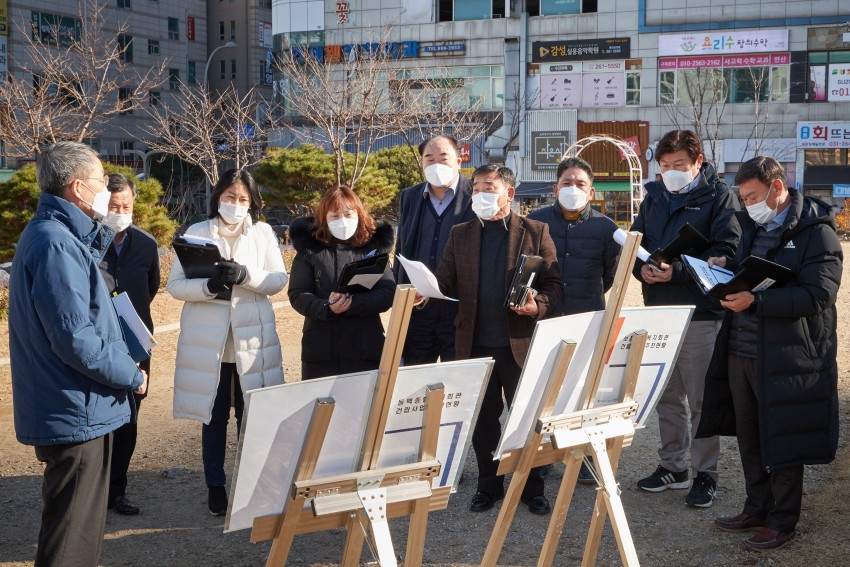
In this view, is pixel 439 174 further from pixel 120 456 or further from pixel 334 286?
pixel 120 456

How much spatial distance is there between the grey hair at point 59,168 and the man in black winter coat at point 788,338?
307 cm

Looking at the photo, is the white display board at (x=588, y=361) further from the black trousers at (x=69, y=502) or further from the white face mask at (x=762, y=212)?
the black trousers at (x=69, y=502)

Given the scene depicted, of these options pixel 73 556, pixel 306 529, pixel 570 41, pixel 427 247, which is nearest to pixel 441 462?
pixel 306 529

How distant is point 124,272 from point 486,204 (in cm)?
215

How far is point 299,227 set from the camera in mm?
5500

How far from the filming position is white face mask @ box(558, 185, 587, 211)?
19.5 ft

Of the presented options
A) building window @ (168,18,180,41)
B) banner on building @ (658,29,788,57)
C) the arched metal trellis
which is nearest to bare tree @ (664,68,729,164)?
banner on building @ (658,29,788,57)

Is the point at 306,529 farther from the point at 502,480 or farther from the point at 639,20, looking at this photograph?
the point at 639,20

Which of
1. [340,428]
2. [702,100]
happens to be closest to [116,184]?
[340,428]

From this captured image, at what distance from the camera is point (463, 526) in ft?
17.3

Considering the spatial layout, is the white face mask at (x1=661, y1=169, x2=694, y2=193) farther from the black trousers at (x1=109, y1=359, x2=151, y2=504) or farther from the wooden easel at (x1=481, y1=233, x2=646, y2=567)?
the black trousers at (x1=109, y1=359, x2=151, y2=504)

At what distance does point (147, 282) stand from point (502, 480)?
2.45 metres

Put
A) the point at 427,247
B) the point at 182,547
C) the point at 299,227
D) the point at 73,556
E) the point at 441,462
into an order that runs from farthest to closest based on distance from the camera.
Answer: the point at 427,247
the point at 299,227
the point at 182,547
the point at 73,556
the point at 441,462

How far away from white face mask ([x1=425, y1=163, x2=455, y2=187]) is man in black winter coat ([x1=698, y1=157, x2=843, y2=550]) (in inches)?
68.3
